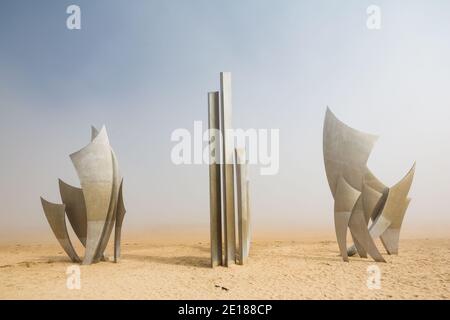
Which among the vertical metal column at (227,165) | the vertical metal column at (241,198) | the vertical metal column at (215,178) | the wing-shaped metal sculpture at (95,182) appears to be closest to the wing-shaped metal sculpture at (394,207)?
the vertical metal column at (241,198)

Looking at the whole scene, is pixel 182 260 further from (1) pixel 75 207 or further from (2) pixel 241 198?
(1) pixel 75 207

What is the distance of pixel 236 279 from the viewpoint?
359 inches

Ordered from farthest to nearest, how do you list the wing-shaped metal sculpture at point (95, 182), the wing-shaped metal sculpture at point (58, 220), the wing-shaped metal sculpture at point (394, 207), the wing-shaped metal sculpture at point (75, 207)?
the wing-shaped metal sculpture at point (75, 207), the wing-shaped metal sculpture at point (394, 207), the wing-shaped metal sculpture at point (58, 220), the wing-shaped metal sculpture at point (95, 182)

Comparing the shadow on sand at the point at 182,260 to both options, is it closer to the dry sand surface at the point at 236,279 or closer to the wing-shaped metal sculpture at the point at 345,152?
the dry sand surface at the point at 236,279

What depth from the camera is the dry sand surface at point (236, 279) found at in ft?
25.5

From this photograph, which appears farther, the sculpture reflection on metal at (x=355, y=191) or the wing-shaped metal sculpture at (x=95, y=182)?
the sculpture reflection on metal at (x=355, y=191)

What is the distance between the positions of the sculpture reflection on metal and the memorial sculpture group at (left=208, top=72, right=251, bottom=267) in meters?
3.06

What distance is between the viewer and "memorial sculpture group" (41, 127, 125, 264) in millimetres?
10953

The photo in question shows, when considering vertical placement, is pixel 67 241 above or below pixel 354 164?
below

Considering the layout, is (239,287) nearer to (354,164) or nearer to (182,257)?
(182,257)

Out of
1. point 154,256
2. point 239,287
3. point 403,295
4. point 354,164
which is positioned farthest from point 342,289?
point 154,256

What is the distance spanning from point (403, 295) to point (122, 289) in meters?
6.09

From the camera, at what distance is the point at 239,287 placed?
8.34 metres

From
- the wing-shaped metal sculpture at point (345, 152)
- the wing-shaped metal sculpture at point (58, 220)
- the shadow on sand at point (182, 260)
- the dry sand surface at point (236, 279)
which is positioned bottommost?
the shadow on sand at point (182, 260)
